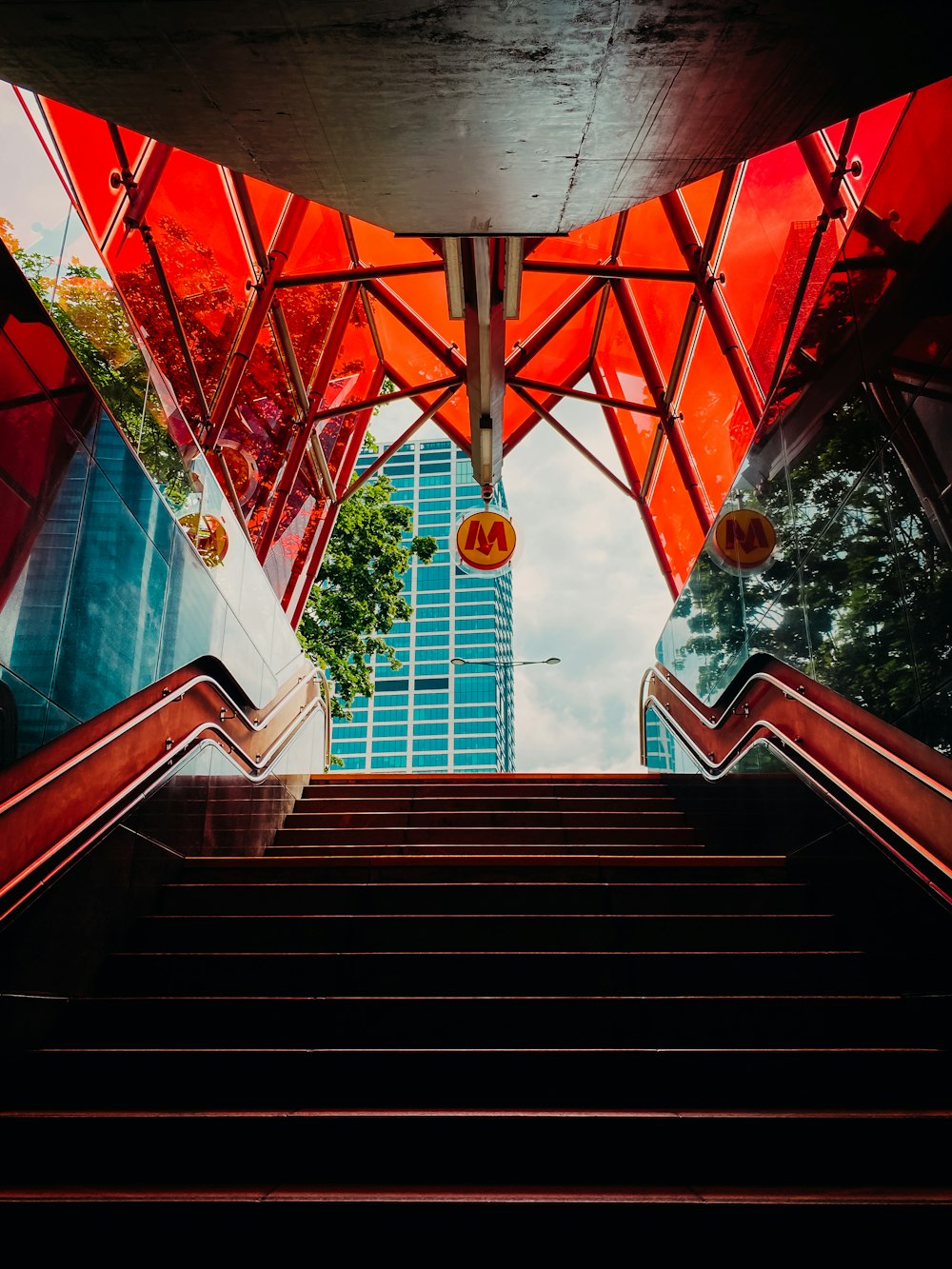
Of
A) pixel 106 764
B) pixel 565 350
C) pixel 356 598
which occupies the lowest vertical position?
pixel 106 764

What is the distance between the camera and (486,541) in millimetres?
12500

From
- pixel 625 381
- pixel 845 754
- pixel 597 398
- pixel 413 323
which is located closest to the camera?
pixel 845 754

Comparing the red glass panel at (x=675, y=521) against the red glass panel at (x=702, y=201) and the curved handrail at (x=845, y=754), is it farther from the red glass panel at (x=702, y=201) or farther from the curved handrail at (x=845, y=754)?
the curved handrail at (x=845, y=754)

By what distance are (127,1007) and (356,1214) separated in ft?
4.74

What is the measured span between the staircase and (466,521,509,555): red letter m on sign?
8.03 m

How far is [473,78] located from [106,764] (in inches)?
119

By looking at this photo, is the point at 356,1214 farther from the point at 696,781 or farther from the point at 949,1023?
the point at 696,781

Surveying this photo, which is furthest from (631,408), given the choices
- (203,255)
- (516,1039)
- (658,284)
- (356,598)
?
(516,1039)

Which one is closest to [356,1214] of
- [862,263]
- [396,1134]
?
[396,1134]

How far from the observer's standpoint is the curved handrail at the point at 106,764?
2.75m

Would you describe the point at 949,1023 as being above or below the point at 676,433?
below

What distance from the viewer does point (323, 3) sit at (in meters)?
2.44

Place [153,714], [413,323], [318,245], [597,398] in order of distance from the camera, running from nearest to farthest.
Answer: [153,714] → [318,245] → [597,398] → [413,323]

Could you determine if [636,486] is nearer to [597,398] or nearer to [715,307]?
[597,398]
